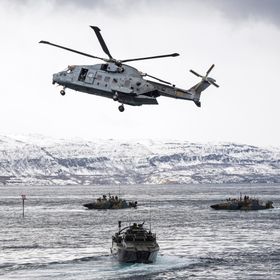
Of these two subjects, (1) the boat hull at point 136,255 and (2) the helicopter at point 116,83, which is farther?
(1) the boat hull at point 136,255

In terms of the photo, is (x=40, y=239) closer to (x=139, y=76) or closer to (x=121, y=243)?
(x=121, y=243)

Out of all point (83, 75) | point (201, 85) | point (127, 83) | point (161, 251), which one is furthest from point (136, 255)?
point (127, 83)

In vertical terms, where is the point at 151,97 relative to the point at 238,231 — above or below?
above

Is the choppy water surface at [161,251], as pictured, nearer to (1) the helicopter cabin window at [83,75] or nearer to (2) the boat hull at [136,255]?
(2) the boat hull at [136,255]

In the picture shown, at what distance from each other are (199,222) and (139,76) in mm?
103003

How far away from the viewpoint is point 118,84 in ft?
204

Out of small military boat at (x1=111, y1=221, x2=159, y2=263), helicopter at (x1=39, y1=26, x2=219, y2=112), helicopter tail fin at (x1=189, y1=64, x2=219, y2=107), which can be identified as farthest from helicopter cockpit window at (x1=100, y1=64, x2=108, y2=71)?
small military boat at (x1=111, y1=221, x2=159, y2=263)

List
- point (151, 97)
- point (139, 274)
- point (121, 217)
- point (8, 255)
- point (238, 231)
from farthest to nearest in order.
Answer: point (121, 217), point (238, 231), point (8, 255), point (139, 274), point (151, 97)

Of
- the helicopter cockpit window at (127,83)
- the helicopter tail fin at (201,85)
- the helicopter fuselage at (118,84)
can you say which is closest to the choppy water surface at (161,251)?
the helicopter tail fin at (201,85)

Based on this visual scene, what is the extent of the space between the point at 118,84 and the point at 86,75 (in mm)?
3811

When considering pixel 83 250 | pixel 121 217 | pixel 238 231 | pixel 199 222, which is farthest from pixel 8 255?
pixel 121 217

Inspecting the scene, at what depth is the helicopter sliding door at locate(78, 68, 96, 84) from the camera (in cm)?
6338

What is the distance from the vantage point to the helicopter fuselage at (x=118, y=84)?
6134cm

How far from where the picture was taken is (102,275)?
8069 cm
